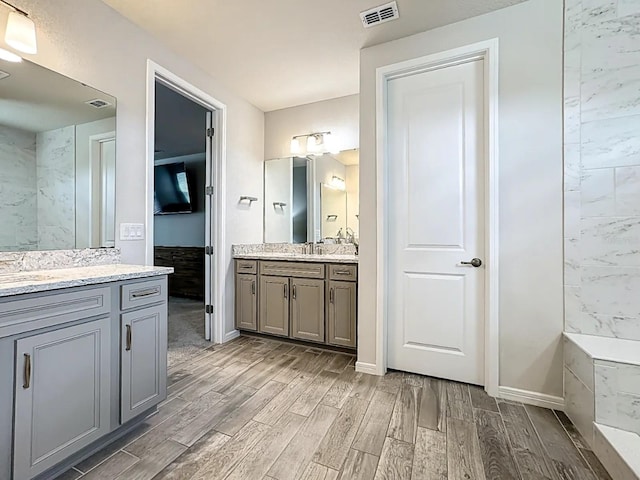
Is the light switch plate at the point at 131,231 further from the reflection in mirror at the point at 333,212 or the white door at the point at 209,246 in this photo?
the reflection in mirror at the point at 333,212

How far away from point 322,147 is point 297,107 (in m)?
0.63

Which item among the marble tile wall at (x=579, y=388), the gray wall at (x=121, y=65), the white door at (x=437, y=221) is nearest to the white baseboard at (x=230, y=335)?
the gray wall at (x=121, y=65)

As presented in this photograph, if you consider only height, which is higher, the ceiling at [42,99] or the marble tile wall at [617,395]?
the ceiling at [42,99]

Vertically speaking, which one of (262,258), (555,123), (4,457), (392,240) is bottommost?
(4,457)

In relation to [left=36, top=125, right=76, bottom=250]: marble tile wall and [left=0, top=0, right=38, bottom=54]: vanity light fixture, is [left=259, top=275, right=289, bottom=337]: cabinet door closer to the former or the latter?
[left=36, top=125, right=76, bottom=250]: marble tile wall

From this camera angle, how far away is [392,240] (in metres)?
2.44

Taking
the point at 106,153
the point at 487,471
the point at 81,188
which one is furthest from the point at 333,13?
the point at 487,471

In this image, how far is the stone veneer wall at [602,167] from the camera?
175 centimetres

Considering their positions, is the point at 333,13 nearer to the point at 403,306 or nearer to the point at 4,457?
the point at 403,306

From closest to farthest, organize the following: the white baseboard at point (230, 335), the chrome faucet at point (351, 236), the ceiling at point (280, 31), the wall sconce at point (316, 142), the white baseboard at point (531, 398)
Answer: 1. the white baseboard at point (531, 398)
2. the ceiling at point (280, 31)
3. the white baseboard at point (230, 335)
4. the chrome faucet at point (351, 236)
5. the wall sconce at point (316, 142)

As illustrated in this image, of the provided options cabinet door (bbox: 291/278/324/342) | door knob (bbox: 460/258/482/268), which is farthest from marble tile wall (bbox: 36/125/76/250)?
door knob (bbox: 460/258/482/268)

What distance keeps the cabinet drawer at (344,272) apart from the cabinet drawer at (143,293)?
143cm

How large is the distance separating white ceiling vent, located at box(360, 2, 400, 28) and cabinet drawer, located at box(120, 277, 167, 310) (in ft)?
7.19

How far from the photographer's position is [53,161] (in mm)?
1852
